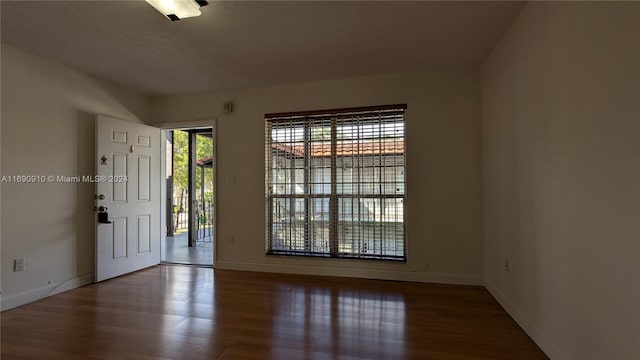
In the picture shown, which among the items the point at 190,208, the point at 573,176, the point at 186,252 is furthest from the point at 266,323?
the point at 190,208

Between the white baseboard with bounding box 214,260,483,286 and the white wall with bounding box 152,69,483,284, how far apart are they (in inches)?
0.4

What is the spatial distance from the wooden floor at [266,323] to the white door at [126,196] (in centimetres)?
50

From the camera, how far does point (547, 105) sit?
2.05 m

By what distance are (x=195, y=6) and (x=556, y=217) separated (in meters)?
2.82

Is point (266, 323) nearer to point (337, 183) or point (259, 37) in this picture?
point (337, 183)

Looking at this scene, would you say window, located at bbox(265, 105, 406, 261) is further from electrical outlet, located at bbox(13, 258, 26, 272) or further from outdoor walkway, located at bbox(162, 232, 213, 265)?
electrical outlet, located at bbox(13, 258, 26, 272)

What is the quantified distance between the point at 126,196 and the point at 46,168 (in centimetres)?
94

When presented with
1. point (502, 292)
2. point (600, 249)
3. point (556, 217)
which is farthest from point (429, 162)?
point (600, 249)

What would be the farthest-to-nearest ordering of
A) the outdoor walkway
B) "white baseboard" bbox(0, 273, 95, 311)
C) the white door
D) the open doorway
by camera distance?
1. the open doorway
2. the outdoor walkway
3. the white door
4. "white baseboard" bbox(0, 273, 95, 311)

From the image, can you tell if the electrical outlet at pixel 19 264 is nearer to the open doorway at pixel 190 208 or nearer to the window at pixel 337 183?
the open doorway at pixel 190 208

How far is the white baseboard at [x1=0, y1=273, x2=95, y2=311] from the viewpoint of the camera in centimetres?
292

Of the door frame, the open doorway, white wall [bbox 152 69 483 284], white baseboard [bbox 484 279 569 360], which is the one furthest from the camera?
the open doorway

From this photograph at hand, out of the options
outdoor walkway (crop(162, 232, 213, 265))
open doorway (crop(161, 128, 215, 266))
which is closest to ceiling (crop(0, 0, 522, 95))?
open doorway (crop(161, 128, 215, 266))

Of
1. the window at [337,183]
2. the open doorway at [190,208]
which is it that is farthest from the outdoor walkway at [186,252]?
the window at [337,183]
